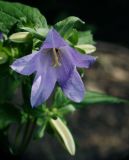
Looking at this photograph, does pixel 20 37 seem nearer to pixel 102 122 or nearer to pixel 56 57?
pixel 56 57

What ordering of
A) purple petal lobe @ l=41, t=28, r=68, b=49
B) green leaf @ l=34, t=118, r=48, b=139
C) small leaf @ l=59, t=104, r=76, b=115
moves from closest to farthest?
purple petal lobe @ l=41, t=28, r=68, b=49 < green leaf @ l=34, t=118, r=48, b=139 < small leaf @ l=59, t=104, r=76, b=115

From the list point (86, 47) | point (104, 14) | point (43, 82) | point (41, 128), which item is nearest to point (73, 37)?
point (86, 47)

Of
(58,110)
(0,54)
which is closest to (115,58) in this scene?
(58,110)

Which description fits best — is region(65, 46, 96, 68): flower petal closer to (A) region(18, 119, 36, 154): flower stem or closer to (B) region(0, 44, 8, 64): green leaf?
(B) region(0, 44, 8, 64): green leaf

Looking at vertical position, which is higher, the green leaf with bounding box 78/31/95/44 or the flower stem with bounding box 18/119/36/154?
the green leaf with bounding box 78/31/95/44

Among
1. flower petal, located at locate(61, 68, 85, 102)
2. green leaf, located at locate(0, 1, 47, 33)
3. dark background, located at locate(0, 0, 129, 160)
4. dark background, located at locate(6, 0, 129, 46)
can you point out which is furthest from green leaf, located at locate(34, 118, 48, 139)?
dark background, located at locate(6, 0, 129, 46)

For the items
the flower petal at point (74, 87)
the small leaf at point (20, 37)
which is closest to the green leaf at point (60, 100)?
the flower petal at point (74, 87)
